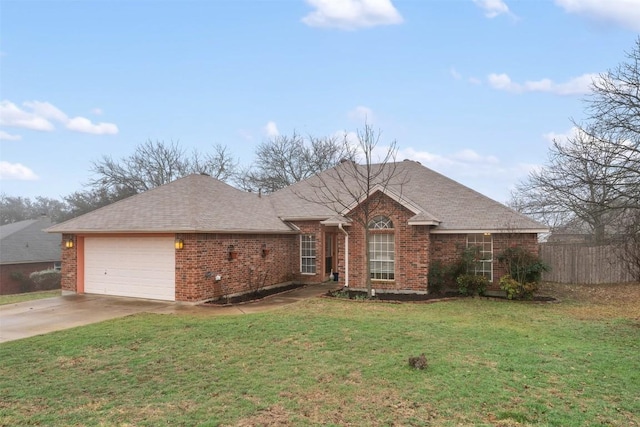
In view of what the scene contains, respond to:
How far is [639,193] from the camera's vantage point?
1210 cm

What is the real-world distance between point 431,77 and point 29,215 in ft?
205

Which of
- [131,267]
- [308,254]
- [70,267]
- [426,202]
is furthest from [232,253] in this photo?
[426,202]

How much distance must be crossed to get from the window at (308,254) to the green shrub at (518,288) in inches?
295

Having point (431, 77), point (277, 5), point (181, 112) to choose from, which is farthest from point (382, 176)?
point (181, 112)

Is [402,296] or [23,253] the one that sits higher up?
[23,253]

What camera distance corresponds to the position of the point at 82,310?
11461mm

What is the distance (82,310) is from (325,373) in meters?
8.54

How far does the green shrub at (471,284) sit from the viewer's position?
13305 millimetres

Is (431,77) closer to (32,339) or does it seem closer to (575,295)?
(575,295)

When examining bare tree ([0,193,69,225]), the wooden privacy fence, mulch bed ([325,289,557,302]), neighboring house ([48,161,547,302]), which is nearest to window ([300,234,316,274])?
neighboring house ([48,161,547,302])

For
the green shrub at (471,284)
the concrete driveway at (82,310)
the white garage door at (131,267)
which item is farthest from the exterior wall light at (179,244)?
the green shrub at (471,284)

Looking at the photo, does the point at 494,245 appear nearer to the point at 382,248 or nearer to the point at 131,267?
the point at 382,248

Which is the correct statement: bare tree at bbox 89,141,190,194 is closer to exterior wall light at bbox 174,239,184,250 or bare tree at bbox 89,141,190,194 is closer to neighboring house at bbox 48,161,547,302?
neighboring house at bbox 48,161,547,302

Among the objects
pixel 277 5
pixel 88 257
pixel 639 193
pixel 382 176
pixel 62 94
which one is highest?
pixel 277 5
